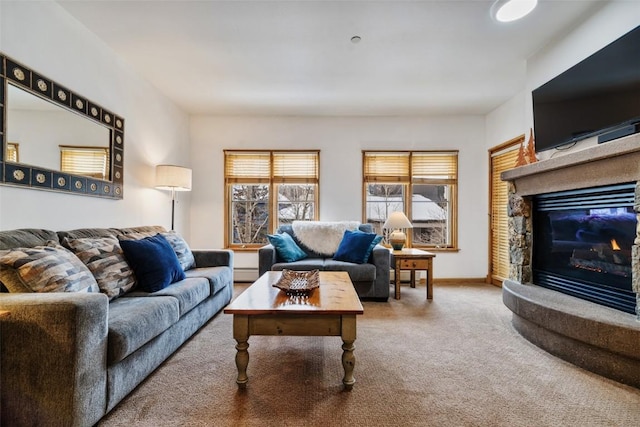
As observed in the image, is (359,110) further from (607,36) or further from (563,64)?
(607,36)

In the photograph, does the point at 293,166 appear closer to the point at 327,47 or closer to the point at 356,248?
the point at 356,248

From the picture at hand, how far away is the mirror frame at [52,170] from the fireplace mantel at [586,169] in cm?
371

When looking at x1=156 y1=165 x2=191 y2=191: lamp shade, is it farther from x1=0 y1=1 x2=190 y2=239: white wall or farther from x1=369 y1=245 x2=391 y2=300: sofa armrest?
x1=369 y1=245 x2=391 y2=300: sofa armrest

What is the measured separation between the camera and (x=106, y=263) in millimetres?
1989

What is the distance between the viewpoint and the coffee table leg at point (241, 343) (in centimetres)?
164

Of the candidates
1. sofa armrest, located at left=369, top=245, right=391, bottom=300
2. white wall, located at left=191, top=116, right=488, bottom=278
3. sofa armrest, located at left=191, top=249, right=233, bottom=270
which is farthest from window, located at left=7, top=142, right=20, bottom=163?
sofa armrest, located at left=369, top=245, right=391, bottom=300

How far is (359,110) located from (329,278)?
2746 mm

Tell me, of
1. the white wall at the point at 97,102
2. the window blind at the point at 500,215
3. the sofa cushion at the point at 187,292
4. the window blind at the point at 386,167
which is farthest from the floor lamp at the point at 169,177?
the window blind at the point at 500,215

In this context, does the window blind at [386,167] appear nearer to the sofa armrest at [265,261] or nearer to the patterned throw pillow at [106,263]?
the sofa armrest at [265,261]

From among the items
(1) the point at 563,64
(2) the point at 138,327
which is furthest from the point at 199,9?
(1) the point at 563,64

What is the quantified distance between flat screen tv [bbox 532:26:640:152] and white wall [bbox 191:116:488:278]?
1.83 metres

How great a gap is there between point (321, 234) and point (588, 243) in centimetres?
265

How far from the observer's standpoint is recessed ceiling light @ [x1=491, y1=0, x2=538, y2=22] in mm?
2061

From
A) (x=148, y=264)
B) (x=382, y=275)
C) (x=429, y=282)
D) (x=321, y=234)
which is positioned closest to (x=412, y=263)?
(x=429, y=282)
